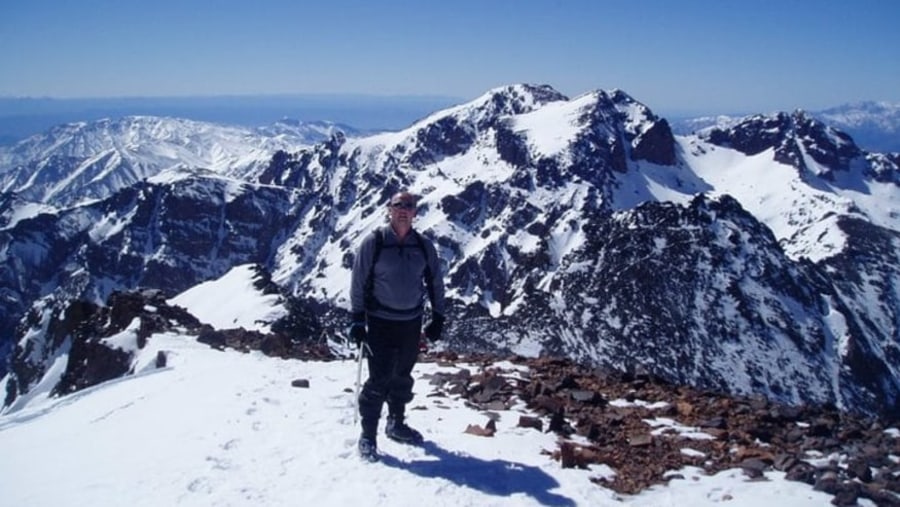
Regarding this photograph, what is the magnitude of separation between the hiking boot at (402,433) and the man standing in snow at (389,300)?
2.40ft

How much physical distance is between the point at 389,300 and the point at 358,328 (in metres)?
0.73

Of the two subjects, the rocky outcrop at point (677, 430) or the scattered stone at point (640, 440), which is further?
the scattered stone at point (640, 440)

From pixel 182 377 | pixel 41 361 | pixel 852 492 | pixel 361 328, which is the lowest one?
pixel 41 361

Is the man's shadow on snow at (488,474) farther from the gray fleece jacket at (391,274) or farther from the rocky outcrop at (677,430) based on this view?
the gray fleece jacket at (391,274)

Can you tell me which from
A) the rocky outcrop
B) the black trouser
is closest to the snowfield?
the rocky outcrop

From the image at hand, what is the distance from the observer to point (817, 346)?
13688 centimetres

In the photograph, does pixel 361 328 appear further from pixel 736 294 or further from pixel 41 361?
pixel 736 294

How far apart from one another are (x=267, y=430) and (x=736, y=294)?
14299 centimetres

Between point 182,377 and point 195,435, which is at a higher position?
point 195,435

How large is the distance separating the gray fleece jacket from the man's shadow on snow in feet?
8.04

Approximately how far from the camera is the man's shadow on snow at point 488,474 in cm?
1005

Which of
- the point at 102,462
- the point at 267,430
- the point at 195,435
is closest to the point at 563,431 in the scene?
the point at 267,430

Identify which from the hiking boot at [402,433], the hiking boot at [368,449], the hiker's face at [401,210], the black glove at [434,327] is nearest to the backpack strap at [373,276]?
the hiker's face at [401,210]

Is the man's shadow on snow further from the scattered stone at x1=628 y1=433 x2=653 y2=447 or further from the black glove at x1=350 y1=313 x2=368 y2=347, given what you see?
the scattered stone at x1=628 y1=433 x2=653 y2=447
